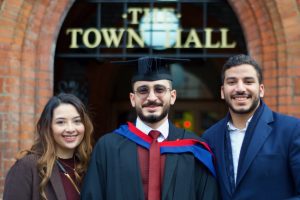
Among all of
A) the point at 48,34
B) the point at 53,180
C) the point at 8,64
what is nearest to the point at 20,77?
A: the point at 8,64

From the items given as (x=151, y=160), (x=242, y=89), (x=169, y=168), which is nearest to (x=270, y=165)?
(x=242, y=89)

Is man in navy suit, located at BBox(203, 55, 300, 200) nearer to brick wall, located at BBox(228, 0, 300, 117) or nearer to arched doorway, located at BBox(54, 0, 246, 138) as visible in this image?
brick wall, located at BBox(228, 0, 300, 117)

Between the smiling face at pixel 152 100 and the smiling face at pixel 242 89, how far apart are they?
0.38 meters

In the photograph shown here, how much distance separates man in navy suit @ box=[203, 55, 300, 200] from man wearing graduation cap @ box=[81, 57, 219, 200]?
0.51 feet

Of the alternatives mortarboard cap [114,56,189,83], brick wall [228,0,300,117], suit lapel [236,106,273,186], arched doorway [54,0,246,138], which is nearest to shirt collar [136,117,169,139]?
mortarboard cap [114,56,189,83]

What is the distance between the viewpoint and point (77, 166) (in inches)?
146

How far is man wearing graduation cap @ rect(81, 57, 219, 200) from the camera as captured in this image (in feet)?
11.5

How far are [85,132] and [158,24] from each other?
2.97 m

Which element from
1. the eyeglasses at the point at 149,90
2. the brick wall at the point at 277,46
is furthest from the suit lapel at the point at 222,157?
the brick wall at the point at 277,46

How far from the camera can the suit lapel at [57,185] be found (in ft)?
11.4

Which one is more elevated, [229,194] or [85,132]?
[85,132]

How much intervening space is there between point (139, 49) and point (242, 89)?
562cm

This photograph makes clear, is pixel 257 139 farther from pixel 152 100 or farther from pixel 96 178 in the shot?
pixel 96 178

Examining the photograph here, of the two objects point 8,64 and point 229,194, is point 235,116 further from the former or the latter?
point 8,64
